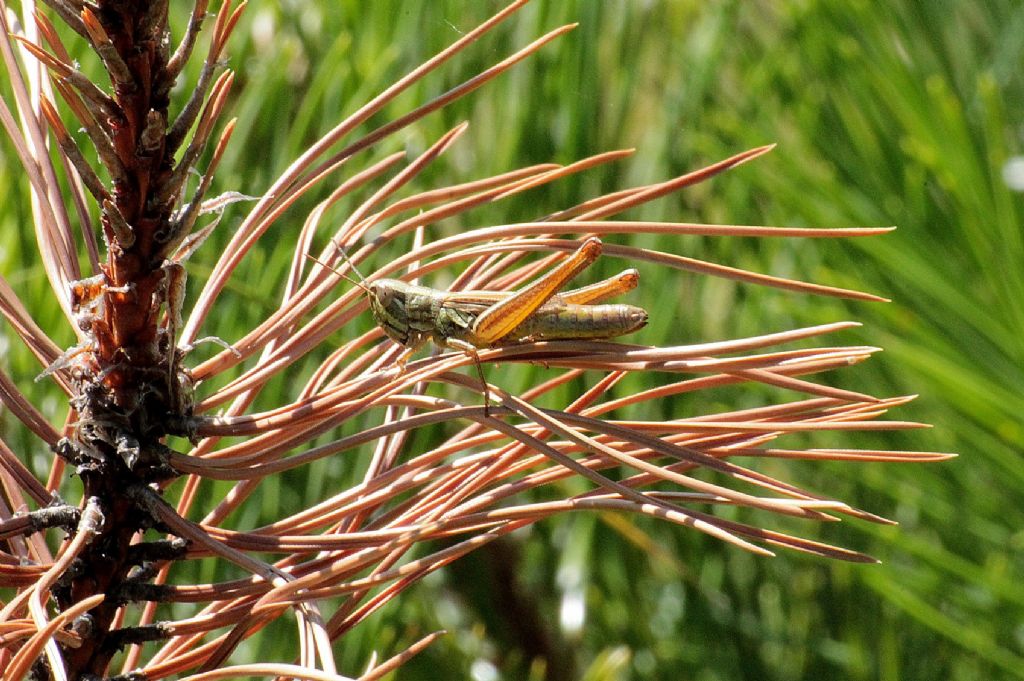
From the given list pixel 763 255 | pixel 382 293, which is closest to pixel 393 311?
pixel 382 293

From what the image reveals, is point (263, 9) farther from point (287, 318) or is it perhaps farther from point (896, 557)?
point (896, 557)

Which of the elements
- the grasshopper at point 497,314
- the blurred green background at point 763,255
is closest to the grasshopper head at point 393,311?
the grasshopper at point 497,314

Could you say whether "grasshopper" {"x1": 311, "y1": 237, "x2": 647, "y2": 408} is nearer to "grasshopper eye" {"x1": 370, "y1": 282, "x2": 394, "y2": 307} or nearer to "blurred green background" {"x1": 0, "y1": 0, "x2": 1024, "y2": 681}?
"grasshopper eye" {"x1": 370, "y1": 282, "x2": 394, "y2": 307}

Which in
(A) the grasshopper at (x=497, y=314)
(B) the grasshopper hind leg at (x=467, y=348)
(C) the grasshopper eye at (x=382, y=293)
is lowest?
(B) the grasshopper hind leg at (x=467, y=348)

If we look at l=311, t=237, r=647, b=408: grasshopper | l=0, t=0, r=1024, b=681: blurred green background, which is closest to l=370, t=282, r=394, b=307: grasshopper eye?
l=311, t=237, r=647, b=408: grasshopper

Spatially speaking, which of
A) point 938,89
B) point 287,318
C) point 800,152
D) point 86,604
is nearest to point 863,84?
point 800,152

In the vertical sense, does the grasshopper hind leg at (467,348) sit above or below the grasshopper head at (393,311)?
below

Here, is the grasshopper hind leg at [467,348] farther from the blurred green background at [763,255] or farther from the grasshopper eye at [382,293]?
the blurred green background at [763,255]
